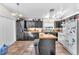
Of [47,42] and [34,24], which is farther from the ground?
[34,24]

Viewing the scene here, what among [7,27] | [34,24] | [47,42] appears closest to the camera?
[7,27]

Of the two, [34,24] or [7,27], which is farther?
[34,24]

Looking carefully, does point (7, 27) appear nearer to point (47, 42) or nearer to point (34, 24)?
point (34, 24)

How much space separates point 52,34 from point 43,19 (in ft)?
1.80

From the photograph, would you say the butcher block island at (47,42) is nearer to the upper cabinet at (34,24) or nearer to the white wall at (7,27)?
the upper cabinet at (34,24)

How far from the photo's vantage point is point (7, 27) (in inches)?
122

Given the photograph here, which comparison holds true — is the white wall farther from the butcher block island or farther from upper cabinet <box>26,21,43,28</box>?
the butcher block island

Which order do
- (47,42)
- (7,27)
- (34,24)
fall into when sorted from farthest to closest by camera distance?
(47,42) → (34,24) → (7,27)

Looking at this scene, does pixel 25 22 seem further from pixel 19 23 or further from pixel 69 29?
pixel 69 29

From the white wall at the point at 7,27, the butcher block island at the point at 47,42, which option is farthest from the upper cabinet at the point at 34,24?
the white wall at the point at 7,27

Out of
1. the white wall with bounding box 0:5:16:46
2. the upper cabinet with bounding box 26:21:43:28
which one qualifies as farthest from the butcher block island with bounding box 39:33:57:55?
the white wall with bounding box 0:5:16:46

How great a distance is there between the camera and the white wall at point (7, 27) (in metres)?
Result: 2.94

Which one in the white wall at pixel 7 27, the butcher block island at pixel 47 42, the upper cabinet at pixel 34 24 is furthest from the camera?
the butcher block island at pixel 47 42

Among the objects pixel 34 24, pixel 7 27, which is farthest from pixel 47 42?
pixel 7 27
